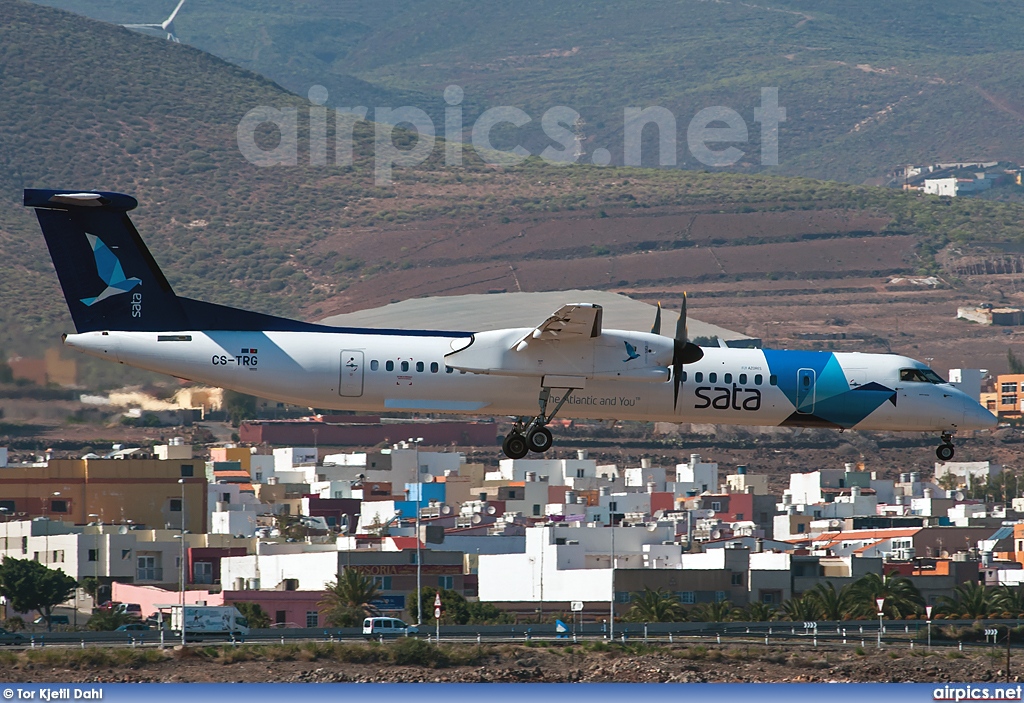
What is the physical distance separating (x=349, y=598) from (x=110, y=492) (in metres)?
29.0

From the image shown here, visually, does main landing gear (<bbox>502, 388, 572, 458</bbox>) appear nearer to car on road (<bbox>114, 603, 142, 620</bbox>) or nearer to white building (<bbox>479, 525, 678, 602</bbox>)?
white building (<bbox>479, 525, 678, 602</bbox>)

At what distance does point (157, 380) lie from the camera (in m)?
73.6

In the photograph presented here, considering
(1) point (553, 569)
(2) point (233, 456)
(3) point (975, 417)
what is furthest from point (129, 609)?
(2) point (233, 456)

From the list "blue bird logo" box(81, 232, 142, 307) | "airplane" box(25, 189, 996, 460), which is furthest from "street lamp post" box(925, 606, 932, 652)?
"blue bird logo" box(81, 232, 142, 307)

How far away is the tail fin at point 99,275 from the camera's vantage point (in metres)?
43.4

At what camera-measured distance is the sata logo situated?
4466cm

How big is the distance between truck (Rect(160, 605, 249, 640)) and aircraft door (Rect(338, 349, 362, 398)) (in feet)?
73.6

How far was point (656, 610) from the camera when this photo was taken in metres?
72.9

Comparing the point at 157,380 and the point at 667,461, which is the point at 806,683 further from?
the point at 667,461

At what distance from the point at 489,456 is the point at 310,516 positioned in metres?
36.6

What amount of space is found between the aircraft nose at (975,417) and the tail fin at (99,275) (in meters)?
19.5

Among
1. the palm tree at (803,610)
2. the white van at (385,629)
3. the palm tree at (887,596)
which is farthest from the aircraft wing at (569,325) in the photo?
the palm tree at (887,596)

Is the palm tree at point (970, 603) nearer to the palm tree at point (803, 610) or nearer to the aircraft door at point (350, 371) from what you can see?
the palm tree at point (803, 610)

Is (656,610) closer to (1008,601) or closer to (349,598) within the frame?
(349,598)
